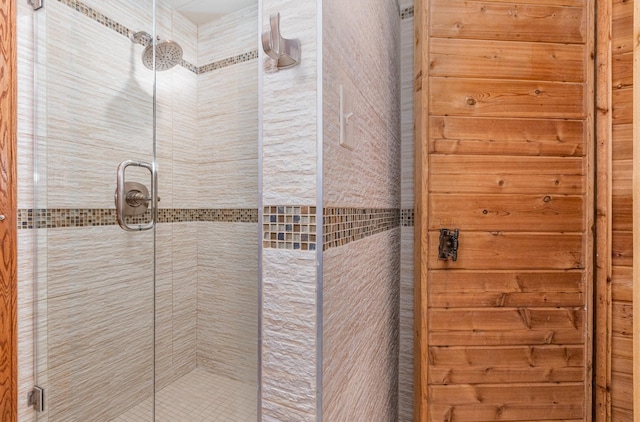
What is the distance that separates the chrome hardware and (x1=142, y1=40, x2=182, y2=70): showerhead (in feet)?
3.08

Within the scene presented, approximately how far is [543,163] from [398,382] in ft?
4.38

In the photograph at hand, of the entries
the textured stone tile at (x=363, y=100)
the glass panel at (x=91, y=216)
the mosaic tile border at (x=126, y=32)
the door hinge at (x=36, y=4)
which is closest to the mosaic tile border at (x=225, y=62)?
the mosaic tile border at (x=126, y=32)

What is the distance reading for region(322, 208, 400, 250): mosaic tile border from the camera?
703 mm

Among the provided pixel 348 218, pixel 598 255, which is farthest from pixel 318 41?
pixel 598 255

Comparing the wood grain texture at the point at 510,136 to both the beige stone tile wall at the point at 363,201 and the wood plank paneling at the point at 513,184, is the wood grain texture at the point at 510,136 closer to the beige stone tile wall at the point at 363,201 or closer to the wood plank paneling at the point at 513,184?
the wood plank paneling at the point at 513,184

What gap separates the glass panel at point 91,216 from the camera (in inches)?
43.3

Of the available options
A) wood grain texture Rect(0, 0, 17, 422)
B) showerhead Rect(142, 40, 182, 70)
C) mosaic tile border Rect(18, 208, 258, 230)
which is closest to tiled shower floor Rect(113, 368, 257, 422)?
wood grain texture Rect(0, 0, 17, 422)

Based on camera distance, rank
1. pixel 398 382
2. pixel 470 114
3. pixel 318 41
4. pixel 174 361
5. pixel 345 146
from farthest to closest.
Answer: pixel 398 382 < pixel 174 361 < pixel 470 114 < pixel 345 146 < pixel 318 41

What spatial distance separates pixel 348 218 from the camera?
86 cm

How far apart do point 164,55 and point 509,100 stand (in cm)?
150

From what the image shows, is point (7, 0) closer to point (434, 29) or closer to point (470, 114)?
point (434, 29)

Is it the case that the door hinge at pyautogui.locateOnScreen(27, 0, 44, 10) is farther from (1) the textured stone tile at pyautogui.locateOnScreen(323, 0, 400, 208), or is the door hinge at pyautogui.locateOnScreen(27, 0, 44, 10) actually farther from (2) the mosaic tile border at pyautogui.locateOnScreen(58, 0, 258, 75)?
(1) the textured stone tile at pyautogui.locateOnScreen(323, 0, 400, 208)

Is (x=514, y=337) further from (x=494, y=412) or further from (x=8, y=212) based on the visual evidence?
(x=8, y=212)

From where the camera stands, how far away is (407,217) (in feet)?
5.59
